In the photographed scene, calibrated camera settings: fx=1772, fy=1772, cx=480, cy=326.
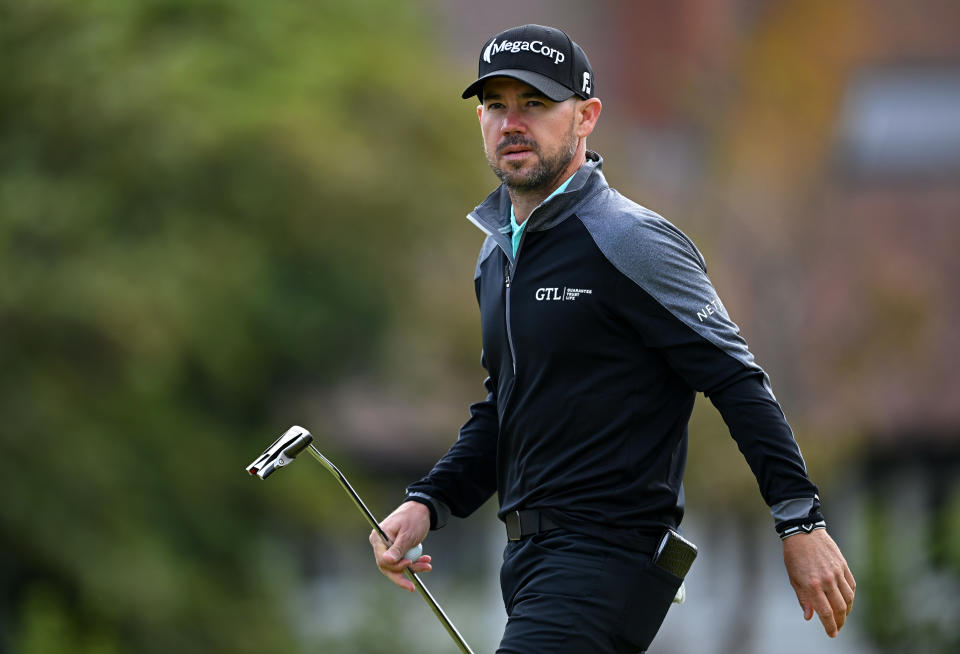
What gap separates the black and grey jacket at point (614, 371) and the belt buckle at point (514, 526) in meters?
0.03

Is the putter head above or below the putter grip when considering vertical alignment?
above

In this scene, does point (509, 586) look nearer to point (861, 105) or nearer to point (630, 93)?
point (861, 105)

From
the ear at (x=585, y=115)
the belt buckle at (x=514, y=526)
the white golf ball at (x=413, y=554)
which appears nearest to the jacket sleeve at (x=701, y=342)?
the ear at (x=585, y=115)

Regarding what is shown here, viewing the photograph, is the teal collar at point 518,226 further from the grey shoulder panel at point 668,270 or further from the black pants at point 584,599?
the black pants at point 584,599

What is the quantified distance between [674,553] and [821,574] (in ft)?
1.56

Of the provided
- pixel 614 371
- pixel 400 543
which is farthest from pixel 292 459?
pixel 614 371

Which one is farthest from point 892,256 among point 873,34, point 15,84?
point 15,84

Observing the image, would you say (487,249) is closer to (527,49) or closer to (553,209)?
(553,209)

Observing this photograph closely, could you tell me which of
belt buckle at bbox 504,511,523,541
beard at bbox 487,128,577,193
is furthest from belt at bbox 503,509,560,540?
beard at bbox 487,128,577,193

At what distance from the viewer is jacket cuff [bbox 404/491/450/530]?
5.25 m

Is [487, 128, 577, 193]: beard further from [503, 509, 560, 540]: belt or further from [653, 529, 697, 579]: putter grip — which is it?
[653, 529, 697, 579]: putter grip

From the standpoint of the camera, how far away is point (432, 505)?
5.26m

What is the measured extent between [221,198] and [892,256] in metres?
9.41

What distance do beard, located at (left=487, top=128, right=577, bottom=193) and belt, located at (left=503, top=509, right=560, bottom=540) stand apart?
89 cm
